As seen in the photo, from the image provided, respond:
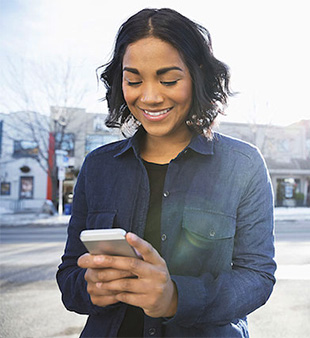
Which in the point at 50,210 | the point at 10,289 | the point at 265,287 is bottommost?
the point at 50,210

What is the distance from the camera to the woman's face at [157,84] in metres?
1.11

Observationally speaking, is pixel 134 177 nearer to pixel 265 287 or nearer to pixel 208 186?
pixel 208 186

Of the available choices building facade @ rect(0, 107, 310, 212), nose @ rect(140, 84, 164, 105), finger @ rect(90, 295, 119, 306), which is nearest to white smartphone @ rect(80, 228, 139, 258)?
finger @ rect(90, 295, 119, 306)

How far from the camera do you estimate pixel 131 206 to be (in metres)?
1.25

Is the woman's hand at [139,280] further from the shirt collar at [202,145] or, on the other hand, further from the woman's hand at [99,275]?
the shirt collar at [202,145]

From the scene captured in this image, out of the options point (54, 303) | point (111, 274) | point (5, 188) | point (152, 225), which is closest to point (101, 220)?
point (152, 225)

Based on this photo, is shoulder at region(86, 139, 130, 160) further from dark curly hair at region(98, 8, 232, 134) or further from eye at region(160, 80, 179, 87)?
eye at region(160, 80, 179, 87)

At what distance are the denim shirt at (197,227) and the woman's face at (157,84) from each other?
0.49 ft

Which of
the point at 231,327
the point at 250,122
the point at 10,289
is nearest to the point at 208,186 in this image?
the point at 231,327

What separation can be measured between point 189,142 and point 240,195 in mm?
316

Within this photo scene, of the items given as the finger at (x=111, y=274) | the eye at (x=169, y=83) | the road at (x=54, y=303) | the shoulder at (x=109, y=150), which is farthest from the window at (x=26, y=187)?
the finger at (x=111, y=274)

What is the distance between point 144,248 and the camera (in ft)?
2.61

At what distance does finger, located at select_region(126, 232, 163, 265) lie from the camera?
77 cm

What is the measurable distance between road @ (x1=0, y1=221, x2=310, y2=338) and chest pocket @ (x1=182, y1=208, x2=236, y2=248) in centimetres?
262
